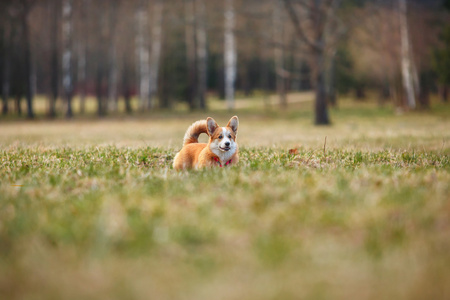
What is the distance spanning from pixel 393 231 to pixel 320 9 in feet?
55.8

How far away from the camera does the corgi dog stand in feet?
18.1

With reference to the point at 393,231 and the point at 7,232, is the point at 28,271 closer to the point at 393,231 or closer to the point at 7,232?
the point at 7,232

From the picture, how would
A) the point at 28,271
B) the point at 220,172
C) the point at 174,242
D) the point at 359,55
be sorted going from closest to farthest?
the point at 28,271 < the point at 174,242 < the point at 220,172 < the point at 359,55

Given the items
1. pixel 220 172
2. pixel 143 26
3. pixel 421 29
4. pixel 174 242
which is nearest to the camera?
pixel 174 242

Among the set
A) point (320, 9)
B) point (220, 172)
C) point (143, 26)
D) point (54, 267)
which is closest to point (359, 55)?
point (143, 26)

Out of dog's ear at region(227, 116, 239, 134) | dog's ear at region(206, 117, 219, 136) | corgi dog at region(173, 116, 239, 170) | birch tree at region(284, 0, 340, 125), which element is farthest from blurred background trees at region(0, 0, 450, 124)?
dog's ear at region(206, 117, 219, 136)

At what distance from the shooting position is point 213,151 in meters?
5.59

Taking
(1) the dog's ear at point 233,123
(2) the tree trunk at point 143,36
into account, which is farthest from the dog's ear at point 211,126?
(2) the tree trunk at point 143,36

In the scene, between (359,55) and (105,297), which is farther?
(359,55)

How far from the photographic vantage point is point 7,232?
309 centimetres

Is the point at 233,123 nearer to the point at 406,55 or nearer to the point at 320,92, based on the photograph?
the point at 320,92

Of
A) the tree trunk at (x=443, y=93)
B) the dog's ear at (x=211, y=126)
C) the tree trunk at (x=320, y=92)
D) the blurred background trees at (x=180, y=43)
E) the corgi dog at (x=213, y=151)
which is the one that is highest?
the blurred background trees at (x=180, y=43)

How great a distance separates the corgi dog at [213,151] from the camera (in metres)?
5.50

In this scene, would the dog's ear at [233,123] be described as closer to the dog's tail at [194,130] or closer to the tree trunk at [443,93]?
the dog's tail at [194,130]
